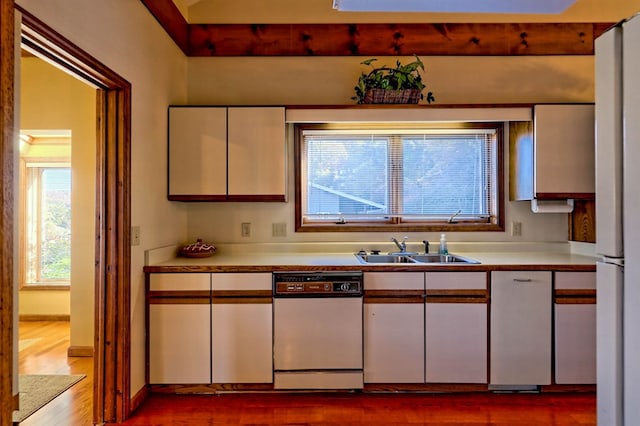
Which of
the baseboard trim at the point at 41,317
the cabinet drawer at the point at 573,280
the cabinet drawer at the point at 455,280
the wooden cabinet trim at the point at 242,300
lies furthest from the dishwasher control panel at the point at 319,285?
the baseboard trim at the point at 41,317

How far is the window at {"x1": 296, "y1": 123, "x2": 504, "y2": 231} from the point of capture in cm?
332

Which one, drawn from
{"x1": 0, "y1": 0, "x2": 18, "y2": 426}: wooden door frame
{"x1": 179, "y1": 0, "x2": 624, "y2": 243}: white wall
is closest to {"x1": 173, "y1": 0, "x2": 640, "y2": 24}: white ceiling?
{"x1": 179, "y1": 0, "x2": 624, "y2": 243}: white wall

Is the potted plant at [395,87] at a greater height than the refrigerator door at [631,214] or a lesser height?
greater

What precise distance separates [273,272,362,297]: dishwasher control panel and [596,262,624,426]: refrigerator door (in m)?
1.62

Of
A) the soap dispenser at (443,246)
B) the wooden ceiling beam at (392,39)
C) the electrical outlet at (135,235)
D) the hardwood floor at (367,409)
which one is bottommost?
the hardwood floor at (367,409)

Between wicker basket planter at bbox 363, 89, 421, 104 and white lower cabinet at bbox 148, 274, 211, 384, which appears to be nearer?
white lower cabinet at bbox 148, 274, 211, 384

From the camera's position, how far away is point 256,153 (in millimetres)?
2965

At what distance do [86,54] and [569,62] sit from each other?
348 centimetres

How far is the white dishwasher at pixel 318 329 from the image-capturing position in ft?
8.54

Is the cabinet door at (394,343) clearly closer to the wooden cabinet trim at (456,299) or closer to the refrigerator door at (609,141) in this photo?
the wooden cabinet trim at (456,299)

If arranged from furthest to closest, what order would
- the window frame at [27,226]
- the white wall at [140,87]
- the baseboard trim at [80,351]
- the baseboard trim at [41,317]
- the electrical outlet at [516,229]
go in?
1. the window frame at [27,226]
2. the baseboard trim at [41,317]
3. the baseboard trim at [80,351]
4. the electrical outlet at [516,229]
5. the white wall at [140,87]

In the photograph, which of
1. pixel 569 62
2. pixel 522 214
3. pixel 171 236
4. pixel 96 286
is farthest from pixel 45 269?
pixel 569 62

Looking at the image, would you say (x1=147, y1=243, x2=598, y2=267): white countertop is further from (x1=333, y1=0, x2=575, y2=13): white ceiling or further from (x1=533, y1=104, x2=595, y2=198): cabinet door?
(x1=333, y1=0, x2=575, y2=13): white ceiling

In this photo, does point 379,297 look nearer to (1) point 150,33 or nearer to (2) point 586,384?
(2) point 586,384
